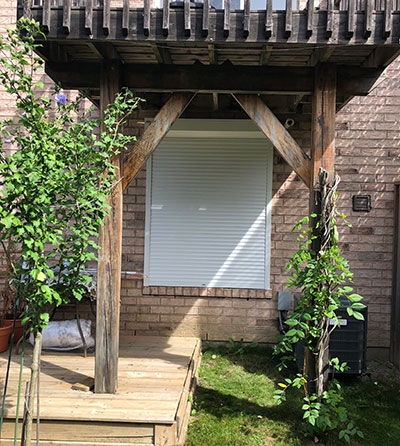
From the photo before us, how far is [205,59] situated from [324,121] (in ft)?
3.63

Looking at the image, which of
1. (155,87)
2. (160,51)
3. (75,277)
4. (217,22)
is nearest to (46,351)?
(75,277)

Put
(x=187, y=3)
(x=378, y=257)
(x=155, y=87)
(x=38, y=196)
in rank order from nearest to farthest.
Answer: (x=38, y=196) < (x=187, y=3) < (x=155, y=87) < (x=378, y=257)

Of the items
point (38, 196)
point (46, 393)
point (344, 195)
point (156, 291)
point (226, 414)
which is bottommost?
point (226, 414)

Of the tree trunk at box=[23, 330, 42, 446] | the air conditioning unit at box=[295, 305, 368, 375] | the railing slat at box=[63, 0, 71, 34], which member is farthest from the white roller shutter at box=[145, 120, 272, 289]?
the tree trunk at box=[23, 330, 42, 446]

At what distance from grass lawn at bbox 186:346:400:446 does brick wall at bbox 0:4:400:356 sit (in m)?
0.40

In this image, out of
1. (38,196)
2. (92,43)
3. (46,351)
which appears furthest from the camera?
(46,351)

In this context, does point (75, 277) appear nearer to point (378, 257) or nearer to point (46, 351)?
point (46, 351)

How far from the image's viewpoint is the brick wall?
5.57m

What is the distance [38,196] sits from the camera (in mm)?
2385

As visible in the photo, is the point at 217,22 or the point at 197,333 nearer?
the point at 217,22

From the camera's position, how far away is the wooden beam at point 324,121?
11.8 feet

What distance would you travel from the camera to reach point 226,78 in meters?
3.77

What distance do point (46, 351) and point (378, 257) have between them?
4.02 metres

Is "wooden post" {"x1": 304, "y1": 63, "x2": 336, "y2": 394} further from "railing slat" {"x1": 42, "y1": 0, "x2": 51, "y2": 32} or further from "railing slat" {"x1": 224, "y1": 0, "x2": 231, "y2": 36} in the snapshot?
"railing slat" {"x1": 42, "y1": 0, "x2": 51, "y2": 32}
